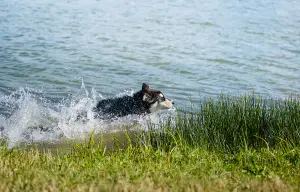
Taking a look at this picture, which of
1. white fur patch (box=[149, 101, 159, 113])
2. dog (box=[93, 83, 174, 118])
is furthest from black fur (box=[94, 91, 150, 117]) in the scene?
white fur patch (box=[149, 101, 159, 113])

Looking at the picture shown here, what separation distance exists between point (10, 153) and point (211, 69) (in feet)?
38.3

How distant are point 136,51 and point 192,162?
42.7ft

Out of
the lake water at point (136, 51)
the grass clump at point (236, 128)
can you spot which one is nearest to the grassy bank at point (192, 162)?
the grass clump at point (236, 128)

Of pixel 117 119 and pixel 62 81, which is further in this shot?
pixel 62 81

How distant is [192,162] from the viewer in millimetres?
7684

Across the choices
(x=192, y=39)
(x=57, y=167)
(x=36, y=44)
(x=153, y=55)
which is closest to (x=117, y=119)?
(x=57, y=167)

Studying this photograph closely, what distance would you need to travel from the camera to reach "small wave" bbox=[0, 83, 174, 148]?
11.5m

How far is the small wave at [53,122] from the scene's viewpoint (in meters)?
11.5

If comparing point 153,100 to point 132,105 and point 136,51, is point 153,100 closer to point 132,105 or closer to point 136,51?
point 132,105

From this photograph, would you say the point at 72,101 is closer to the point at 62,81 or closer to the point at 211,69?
the point at 62,81

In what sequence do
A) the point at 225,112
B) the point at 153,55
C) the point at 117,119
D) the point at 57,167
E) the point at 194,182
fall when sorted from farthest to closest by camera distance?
the point at 153,55
the point at 117,119
the point at 225,112
the point at 57,167
the point at 194,182

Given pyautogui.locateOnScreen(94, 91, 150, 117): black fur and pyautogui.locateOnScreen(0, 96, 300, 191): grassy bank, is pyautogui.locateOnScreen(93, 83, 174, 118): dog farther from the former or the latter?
pyautogui.locateOnScreen(0, 96, 300, 191): grassy bank

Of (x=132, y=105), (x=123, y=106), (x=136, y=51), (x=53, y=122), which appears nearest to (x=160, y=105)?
(x=132, y=105)

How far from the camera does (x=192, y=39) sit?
22781mm
